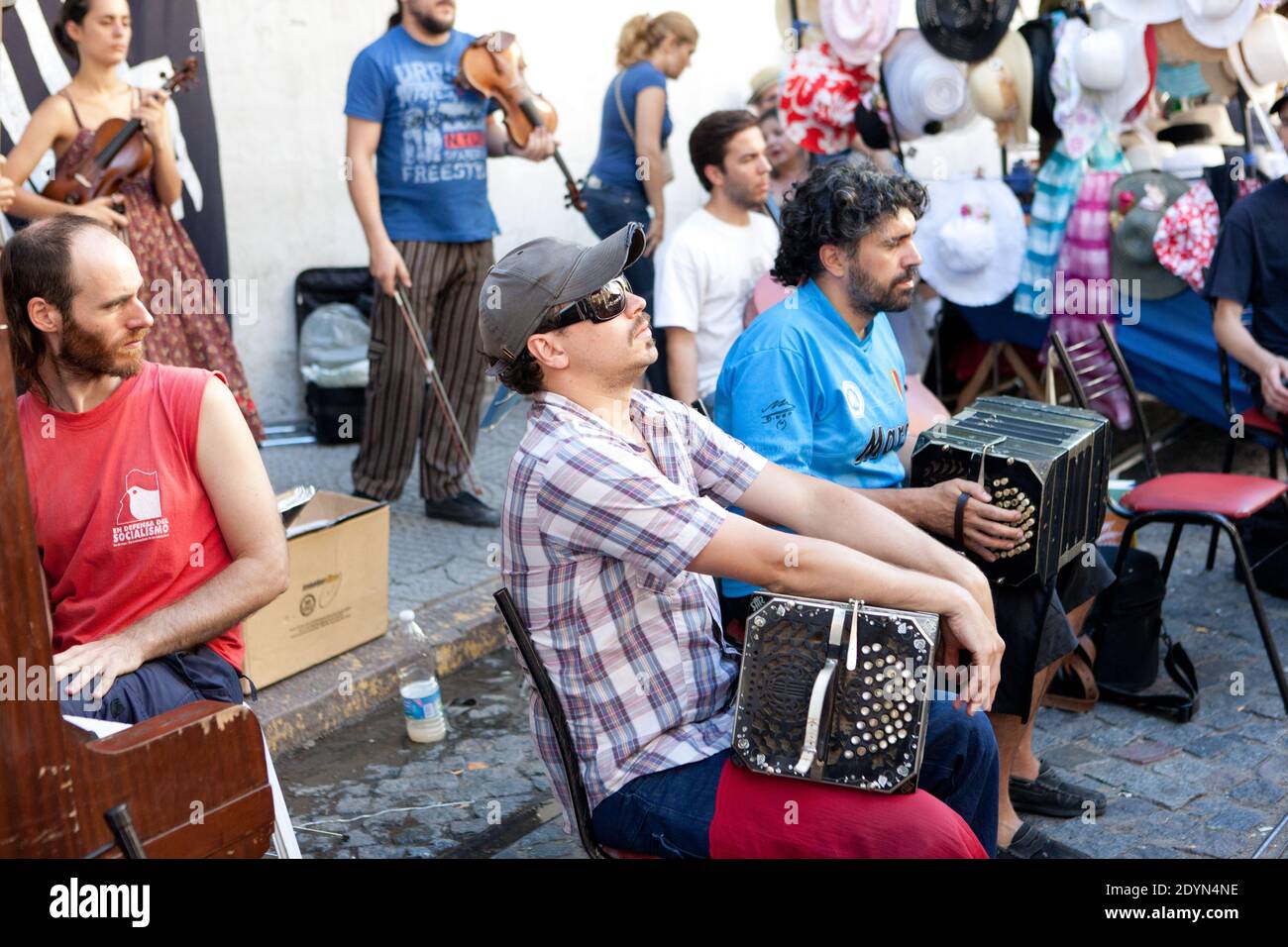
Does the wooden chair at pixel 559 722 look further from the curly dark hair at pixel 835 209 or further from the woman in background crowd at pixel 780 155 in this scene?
the woman in background crowd at pixel 780 155

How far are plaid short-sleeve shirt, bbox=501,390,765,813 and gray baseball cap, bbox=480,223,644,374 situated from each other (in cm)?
13

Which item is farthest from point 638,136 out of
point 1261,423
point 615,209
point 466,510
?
point 1261,423

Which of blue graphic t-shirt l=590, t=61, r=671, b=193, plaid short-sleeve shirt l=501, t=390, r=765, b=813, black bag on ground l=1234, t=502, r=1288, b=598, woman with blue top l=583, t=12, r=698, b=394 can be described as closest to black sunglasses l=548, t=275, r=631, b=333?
plaid short-sleeve shirt l=501, t=390, r=765, b=813

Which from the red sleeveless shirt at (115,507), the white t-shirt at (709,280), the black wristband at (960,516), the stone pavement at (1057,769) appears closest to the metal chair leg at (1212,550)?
the stone pavement at (1057,769)

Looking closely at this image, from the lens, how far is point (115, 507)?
252cm

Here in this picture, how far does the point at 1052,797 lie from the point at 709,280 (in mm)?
2181

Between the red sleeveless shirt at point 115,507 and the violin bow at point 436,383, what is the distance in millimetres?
2480

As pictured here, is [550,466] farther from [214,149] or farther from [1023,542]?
[214,149]

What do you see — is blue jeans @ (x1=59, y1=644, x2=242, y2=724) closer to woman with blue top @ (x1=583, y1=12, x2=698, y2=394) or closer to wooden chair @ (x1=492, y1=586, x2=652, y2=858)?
wooden chair @ (x1=492, y1=586, x2=652, y2=858)

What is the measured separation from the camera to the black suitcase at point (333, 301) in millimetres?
6492

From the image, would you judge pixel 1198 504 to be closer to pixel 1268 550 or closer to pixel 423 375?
pixel 1268 550

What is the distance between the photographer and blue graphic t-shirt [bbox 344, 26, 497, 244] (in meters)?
4.99

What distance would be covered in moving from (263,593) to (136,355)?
530 millimetres

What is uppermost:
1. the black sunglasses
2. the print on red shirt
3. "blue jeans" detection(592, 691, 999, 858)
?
the black sunglasses
